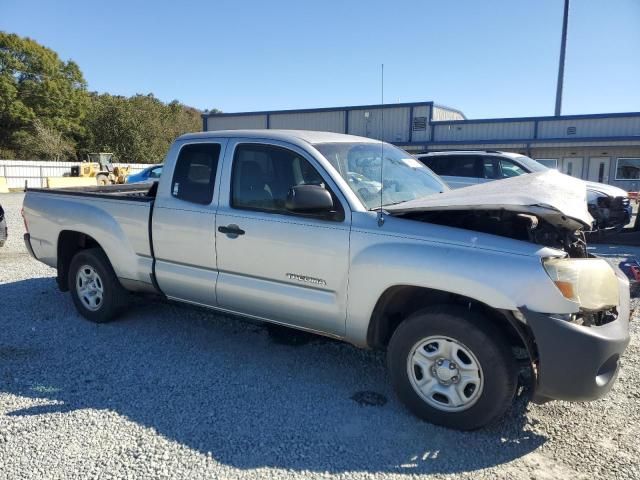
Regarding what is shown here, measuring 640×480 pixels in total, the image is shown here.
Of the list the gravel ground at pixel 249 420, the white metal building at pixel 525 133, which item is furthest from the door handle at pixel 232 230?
the white metal building at pixel 525 133

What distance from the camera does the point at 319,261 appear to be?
3.66 metres

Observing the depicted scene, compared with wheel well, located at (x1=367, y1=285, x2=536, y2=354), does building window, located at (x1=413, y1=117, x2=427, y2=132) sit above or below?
above

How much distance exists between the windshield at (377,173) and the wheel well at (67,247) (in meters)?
2.98

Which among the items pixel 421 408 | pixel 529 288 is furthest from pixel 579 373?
pixel 421 408

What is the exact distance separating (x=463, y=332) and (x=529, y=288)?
484 millimetres

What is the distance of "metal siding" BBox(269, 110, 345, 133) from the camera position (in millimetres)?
31562

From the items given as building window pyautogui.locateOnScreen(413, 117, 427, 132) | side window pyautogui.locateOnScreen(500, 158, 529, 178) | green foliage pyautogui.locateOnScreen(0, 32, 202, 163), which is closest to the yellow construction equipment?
green foliage pyautogui.locateOnScreen(0, 32, 202, 163)

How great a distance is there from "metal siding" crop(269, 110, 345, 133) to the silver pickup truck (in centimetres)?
2724

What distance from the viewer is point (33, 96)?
47.5 meters

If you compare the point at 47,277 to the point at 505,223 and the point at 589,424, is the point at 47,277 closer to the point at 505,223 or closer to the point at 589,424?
the point at 505,223

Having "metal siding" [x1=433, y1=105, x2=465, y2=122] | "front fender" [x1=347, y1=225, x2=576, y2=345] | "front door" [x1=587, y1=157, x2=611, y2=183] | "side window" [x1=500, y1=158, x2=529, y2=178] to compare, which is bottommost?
"front fender" [x1=347, y1=225, x2=576, y2=345]

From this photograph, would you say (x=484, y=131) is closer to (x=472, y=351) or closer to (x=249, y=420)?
(x=472, y=351)

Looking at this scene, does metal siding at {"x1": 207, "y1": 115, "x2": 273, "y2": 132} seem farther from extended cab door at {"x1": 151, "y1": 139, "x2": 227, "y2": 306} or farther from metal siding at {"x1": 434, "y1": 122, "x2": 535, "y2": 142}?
extended cab door at {"x1": 151, "y1": 139, "x2": 227, "y2": 306}

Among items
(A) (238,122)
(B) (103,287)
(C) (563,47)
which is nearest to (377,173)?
(B) (103,287)
